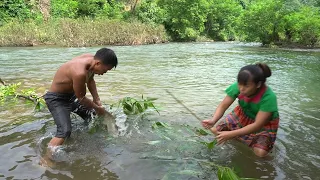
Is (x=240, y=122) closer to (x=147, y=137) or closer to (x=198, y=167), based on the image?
(x=198, y=167)

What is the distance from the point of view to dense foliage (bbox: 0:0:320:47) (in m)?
22.6

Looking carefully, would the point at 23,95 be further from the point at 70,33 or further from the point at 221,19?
the point at 221,19

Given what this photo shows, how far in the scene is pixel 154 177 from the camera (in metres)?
3.01

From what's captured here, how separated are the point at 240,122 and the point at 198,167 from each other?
95cm

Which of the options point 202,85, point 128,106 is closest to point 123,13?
point 202,85

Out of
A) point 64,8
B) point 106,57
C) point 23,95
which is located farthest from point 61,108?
point 64,8

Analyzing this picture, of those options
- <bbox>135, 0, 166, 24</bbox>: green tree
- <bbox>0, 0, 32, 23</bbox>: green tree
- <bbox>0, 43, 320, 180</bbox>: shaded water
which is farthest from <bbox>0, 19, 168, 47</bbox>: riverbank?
<bbox>0, 43, 320, 180</bbox>: shaded water

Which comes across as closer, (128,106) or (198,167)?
(198,167)

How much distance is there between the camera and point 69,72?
3.63 m

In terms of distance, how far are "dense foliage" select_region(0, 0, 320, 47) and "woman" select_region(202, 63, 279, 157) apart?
20.0m

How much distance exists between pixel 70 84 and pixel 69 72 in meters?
0.18

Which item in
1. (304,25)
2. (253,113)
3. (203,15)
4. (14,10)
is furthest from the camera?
(203,15)

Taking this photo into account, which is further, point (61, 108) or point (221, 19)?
point (221, 19)

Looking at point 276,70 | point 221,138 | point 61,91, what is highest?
point 61,91
